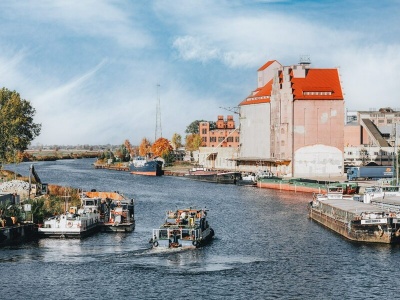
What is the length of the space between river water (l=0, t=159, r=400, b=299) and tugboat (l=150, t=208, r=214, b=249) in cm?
118

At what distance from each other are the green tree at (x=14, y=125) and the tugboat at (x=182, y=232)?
70944 mm

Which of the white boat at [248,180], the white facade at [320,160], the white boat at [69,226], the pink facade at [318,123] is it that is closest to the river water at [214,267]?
the white boat at [69,226]

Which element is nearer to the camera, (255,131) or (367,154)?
(367,154)

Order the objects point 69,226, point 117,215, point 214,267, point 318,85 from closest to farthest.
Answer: point 214,267, point 69,226, point 117,215, point 318,85

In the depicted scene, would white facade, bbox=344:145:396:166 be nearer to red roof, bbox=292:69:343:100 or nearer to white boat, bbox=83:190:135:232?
red roof, bbox=292:69:343:100

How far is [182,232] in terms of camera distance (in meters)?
66.0

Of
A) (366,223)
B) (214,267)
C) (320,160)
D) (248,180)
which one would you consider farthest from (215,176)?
(214,267)

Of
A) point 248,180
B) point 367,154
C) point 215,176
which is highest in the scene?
point 367,154

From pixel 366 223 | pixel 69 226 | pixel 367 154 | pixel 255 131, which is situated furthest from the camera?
pixel 255 131

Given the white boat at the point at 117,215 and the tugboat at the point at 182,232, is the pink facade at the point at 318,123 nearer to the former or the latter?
the white boat at the point at 117,215

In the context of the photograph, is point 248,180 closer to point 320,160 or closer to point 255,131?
point 320,160

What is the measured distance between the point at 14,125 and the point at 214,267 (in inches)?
3594

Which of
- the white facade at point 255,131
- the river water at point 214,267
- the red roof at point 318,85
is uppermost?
the red roof at point 318,85

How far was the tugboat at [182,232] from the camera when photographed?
63781 mm
